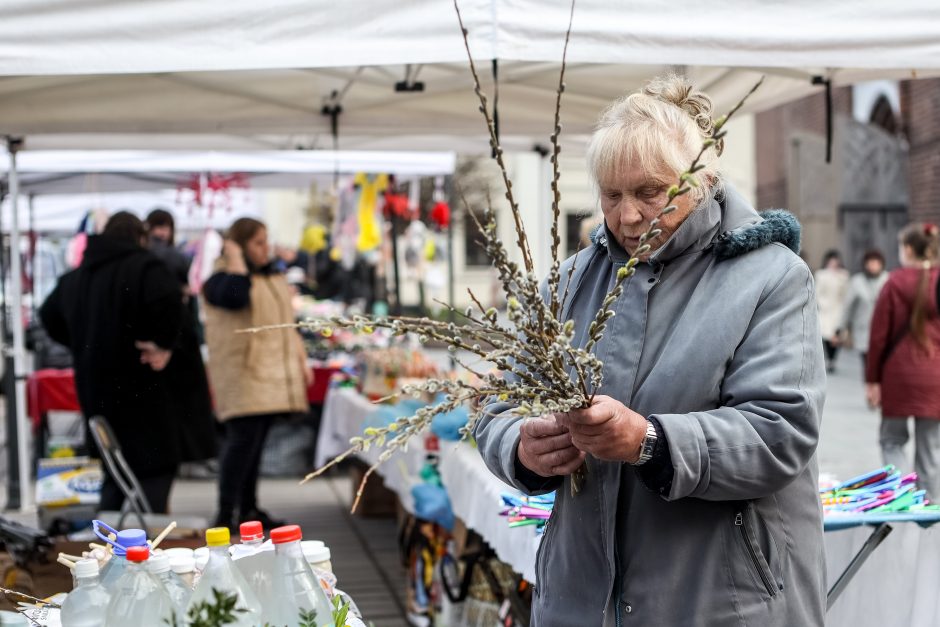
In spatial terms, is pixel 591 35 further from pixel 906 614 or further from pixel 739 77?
pixel 739 77

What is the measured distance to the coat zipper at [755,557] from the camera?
1.81m

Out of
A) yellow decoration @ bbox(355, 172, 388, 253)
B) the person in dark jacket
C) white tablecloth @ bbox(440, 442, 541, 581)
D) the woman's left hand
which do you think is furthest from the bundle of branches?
yellow decoration @ bbox(355, 172, 388, 253)

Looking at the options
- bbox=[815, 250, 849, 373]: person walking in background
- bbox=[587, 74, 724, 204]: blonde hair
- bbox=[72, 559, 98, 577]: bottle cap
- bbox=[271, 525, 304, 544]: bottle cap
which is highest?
bbox=[587, 74, 724, 204]: blonde hair

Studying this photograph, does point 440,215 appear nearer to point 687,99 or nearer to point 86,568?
point 687,99

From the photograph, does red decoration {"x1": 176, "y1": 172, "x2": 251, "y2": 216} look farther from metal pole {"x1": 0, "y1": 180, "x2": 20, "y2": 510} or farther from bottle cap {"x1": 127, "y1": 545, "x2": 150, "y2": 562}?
bottle cap {"x1": 127, "y1": 545, "x2": 150, "y2": 562}

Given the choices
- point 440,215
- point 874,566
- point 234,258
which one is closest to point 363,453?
point 234,258

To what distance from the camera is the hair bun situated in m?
1.94

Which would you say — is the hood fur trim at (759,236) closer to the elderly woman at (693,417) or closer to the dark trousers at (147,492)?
the elderly woman at (693,417)

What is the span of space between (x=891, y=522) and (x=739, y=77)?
283 centimetres

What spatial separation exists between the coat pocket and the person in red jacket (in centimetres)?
483

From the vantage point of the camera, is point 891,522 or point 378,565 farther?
point 378,565

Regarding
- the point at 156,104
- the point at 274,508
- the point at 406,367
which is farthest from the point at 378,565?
the point at 156,104

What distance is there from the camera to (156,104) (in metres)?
5.47

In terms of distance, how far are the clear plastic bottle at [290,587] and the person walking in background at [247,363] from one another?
4462 millimetres
